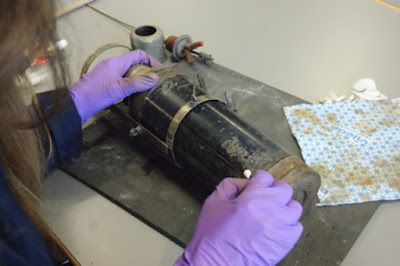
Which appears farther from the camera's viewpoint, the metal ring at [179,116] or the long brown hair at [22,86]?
the metal ring at [179,116]

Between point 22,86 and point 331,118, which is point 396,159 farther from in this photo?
point 22,86

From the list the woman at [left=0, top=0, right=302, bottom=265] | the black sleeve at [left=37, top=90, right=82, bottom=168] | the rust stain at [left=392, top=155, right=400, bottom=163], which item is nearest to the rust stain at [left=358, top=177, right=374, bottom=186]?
the rust stain at [left=392, top=155, right=400, bottom=163]

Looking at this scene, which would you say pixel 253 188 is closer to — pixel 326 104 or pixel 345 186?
pixel 345 186

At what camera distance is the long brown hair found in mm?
559

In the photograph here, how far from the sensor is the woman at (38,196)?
1.93 feet

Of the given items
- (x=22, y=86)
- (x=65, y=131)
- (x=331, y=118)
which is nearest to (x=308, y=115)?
(x=331, y=118)

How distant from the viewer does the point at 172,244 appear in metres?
0.96

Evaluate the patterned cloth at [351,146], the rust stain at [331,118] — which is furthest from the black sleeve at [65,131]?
the rust stain at [331,118]

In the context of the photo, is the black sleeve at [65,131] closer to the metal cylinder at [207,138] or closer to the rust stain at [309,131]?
the metal cylinder at [207,138]

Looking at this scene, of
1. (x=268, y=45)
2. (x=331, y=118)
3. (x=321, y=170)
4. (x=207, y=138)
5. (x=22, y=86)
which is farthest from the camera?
(x=268, y=45)

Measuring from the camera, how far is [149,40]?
1356 mm

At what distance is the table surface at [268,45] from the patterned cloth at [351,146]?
0.07 metres

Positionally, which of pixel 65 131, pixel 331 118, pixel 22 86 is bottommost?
pixel 65 131

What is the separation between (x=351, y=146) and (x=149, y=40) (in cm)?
77
